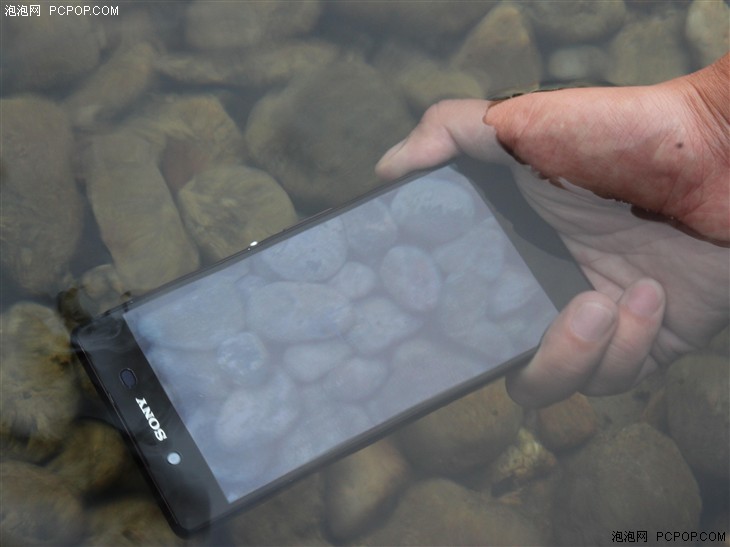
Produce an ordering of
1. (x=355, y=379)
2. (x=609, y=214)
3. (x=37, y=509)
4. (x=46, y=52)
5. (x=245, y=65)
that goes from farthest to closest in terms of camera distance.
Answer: (x=245, y=65) → (x=46, y=52) → (x=609, y=214) → (x=355, y=379) → (x=37, y=509)

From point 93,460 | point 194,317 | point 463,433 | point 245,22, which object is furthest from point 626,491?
point 245,22

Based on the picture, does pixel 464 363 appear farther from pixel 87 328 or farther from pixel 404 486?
pixel 87 328

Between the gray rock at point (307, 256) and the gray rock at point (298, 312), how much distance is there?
2cm

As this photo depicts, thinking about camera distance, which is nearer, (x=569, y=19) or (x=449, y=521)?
(x=449, y=521)

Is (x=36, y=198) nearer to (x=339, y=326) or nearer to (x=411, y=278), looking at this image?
(x=339, y=326)

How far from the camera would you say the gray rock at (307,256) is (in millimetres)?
1293

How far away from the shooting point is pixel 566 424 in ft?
4.87

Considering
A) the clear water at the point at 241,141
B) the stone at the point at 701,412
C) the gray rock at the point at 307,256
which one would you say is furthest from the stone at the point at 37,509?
the stone at the point at 701,412

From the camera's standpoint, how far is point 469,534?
1.39 metres

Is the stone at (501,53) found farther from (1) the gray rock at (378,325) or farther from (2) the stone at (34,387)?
(2) the stone at (34,387)

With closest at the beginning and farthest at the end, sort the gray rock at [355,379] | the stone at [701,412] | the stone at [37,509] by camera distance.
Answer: the stone at [37,509] < the gray rock at [355,379] < the stone at [701,412]

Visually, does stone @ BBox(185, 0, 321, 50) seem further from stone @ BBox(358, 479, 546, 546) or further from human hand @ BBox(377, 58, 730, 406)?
stone @ BBox(358, 479, 546, 546)

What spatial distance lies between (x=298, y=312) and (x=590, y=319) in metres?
0.54

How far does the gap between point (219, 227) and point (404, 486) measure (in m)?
0.68
